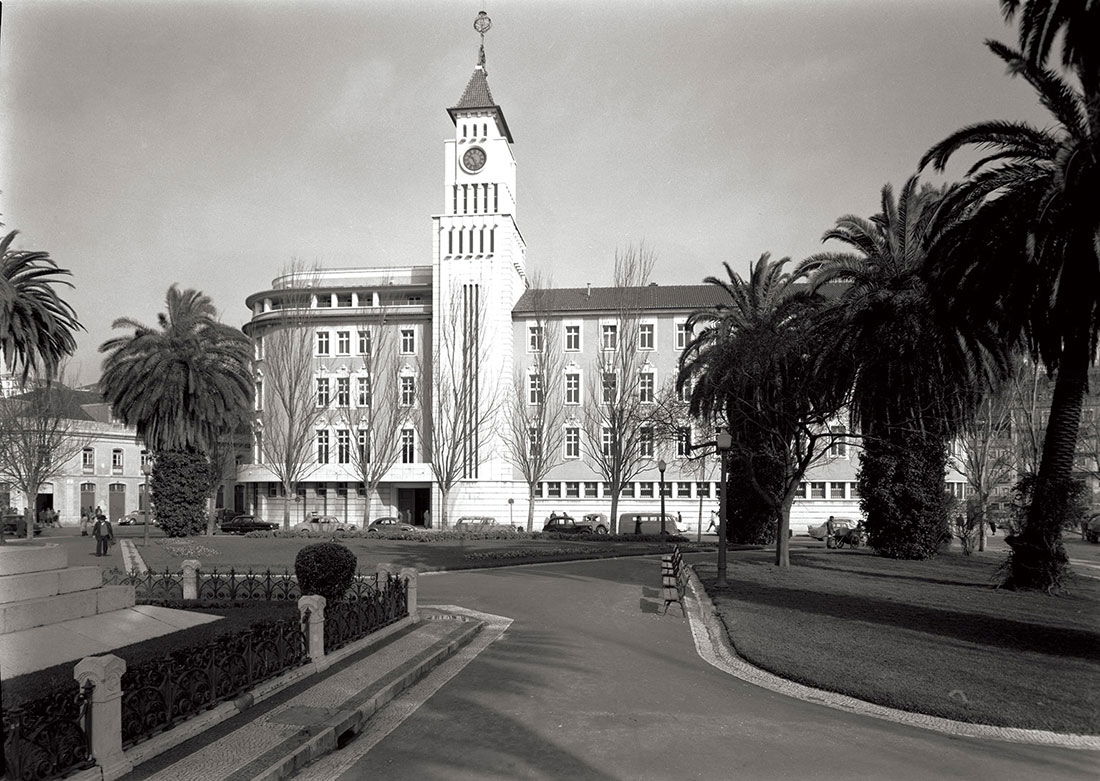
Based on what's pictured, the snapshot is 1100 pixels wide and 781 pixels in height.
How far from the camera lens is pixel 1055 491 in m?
18.6

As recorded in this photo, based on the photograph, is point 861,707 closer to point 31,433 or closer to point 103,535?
point 103,535

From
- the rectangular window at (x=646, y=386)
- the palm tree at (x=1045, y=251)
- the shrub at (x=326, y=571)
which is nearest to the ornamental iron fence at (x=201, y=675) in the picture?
the shrub at (x=326, y=571)

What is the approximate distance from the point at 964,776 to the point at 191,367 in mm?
36521

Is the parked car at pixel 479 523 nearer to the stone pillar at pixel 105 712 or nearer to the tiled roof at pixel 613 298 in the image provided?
the tiled roof at pixel 613 298

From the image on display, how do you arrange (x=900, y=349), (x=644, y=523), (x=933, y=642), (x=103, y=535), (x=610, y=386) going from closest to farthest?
(x=933, y=642)
(x=900, y=349)
(x=103, y=535)
(x=610, y=386)
(x=644, y=523)

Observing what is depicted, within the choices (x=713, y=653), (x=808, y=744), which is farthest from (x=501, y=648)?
(x=808, y=744)

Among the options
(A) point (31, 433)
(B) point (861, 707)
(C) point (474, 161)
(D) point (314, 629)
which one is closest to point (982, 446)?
(B) point (861, 707)

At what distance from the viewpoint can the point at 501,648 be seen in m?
12.8

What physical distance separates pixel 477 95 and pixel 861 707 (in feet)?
174

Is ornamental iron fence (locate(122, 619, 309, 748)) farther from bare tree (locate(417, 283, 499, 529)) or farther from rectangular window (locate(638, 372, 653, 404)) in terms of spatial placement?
rectangular window (locate(638, 372, 653, 404))

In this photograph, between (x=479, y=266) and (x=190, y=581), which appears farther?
(x=479, y=266)

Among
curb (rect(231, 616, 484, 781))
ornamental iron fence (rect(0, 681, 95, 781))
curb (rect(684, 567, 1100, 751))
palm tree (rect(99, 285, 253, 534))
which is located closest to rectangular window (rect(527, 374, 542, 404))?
palm tree (rect(99, 285, 253, 534))

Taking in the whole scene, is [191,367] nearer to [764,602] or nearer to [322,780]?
[764,602]

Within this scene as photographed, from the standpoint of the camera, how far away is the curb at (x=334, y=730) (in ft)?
22.6
